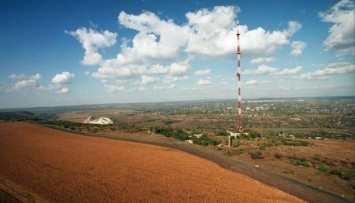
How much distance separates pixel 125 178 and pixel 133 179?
68 centimetres

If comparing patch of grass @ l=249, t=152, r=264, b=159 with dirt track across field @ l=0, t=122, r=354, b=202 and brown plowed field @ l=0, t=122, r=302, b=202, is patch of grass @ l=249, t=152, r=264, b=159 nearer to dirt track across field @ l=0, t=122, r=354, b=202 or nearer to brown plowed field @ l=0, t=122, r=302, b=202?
dirt track across field @ l=0, t=122, r=354, b=202

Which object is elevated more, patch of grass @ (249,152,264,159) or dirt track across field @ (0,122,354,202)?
dirt track across field @ (0,122,354,202)

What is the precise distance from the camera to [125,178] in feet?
66.6

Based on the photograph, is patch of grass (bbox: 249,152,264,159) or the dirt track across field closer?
the dirt track across field

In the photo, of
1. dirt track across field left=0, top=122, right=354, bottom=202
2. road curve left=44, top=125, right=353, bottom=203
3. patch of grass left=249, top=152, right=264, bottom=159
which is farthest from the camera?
patch of grass left=249, top=152, right=264, bottom=159

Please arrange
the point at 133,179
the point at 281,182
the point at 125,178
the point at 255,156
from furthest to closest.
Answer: the point at 255,156, the point at 281,182, the point at 125,178, the point at 133,179

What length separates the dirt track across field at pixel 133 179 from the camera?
16738 millimetres

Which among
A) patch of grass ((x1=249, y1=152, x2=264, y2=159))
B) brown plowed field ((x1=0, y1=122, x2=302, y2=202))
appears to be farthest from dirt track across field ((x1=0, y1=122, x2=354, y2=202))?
patch of grass ((x1=249, y1=152, x2=264, y2=159))

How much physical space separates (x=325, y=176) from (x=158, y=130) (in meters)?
32.6

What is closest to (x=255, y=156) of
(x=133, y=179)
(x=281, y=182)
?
(x=281, y=182)

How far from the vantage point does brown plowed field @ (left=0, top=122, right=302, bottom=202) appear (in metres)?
16.8

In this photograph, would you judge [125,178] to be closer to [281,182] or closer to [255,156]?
[281,182]

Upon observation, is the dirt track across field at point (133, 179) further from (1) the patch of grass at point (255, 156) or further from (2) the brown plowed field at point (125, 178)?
(1) the patch of grass at point (255, 156)

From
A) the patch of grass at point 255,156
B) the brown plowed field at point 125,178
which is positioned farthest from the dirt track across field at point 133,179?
the patch of grass at point 255,156
